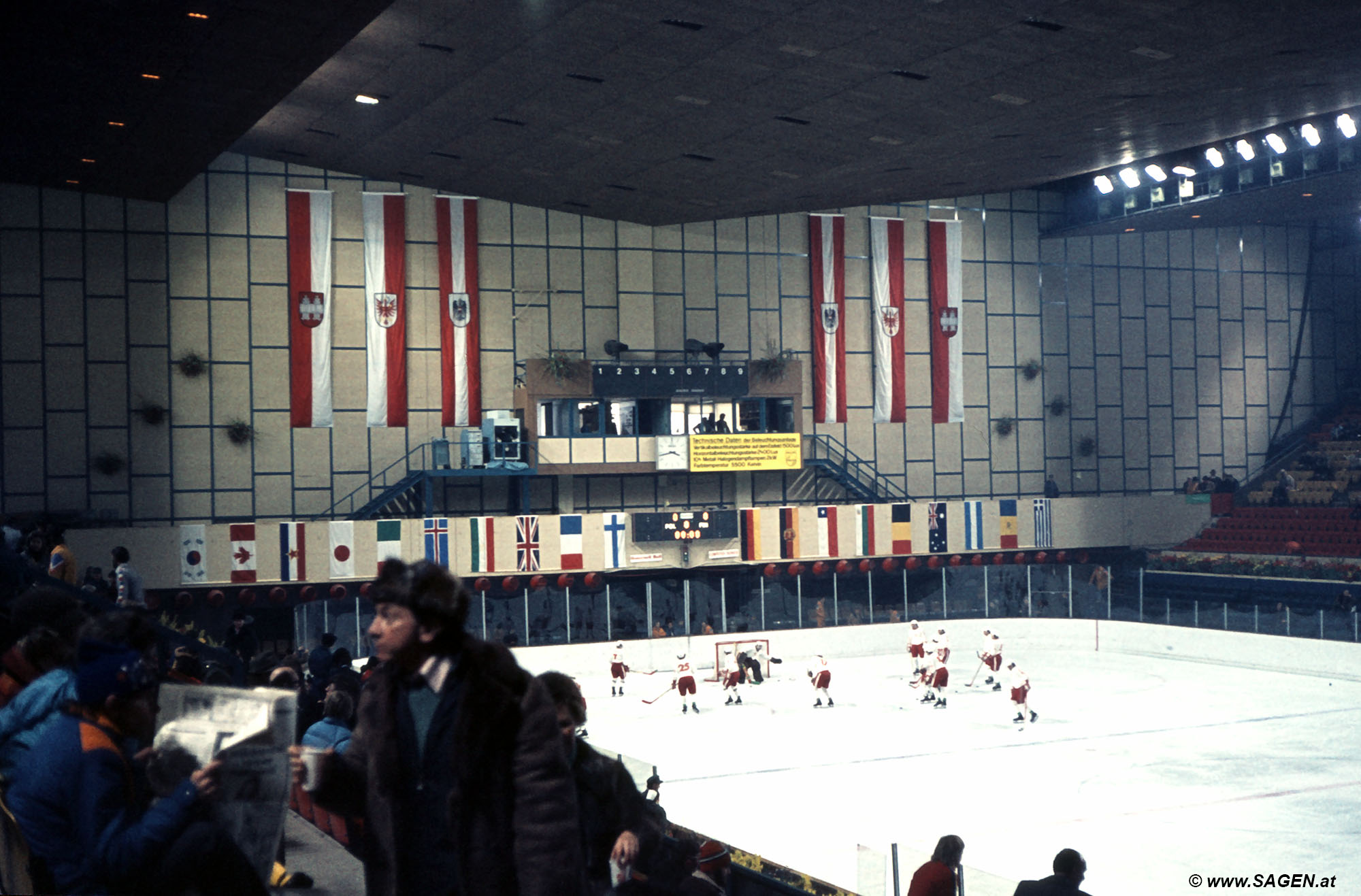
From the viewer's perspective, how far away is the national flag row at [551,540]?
29.1 metres

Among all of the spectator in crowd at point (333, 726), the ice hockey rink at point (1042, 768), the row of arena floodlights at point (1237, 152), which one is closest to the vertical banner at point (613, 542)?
the ice hockey rink at point (1042, 768)

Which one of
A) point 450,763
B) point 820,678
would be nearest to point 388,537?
point 820,678

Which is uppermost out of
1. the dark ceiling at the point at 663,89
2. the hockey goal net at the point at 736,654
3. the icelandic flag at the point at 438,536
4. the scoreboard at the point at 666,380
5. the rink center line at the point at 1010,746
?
the dark ceiling at the point at 663,89

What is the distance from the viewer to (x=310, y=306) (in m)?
31.9

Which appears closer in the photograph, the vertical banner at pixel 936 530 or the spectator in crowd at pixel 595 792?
the spectator in crowd at pixel 595 792

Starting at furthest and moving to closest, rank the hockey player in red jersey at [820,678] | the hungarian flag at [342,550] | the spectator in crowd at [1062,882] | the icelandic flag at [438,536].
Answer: the icelandic flag at [438,536]
the hungarian flag at [342,550]
the hockey player in red jersey at [820,678]
the spectator in crowd at [1062,882]

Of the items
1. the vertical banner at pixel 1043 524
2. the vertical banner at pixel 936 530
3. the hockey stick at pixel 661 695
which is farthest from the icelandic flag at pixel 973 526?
the hockey stick at pixel 661 695

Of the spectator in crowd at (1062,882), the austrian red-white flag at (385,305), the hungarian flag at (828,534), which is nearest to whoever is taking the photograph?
the spectator in crowd at (1062,882)

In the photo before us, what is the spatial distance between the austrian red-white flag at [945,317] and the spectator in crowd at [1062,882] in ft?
104

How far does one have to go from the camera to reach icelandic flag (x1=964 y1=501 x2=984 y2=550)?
1411 inches

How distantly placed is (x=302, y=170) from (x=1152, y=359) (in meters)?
28.5

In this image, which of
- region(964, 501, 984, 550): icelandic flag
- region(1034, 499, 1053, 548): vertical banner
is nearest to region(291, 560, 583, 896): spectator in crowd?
region(964, 501, 984, 550): icelandic flag

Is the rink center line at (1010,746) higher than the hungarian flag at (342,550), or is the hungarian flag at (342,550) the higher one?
the hungarian flag at (342,550)

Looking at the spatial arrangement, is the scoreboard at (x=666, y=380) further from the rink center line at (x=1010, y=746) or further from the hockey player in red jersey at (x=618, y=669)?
the rink center line at (x=1010, y=746)
